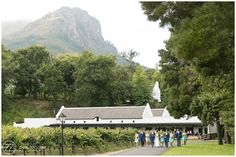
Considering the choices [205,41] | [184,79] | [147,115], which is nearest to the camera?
[205,41]

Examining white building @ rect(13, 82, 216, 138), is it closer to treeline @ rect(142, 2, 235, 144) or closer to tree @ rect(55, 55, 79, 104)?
tree @ rect(55, 55, 79, 104)

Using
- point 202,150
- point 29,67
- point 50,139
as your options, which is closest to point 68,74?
point 29,67

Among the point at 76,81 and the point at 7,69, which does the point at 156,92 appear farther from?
the point at 7,69

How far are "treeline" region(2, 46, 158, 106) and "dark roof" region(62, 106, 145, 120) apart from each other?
11.2 meters

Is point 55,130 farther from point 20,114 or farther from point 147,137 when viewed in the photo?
point 20,114

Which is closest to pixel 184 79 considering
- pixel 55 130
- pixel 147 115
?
pixel 55 130

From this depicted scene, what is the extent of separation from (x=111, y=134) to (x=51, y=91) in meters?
43.8

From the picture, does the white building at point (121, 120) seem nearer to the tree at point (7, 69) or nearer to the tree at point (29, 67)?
the tree at point (7, 69)

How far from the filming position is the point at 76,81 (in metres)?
73.4

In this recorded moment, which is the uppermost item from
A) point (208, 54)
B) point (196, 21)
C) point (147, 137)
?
point (196, 21)

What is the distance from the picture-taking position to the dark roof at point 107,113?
190 ft

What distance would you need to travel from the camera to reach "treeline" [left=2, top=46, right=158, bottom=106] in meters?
72.7

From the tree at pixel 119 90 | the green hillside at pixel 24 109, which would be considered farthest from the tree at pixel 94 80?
the green hillside at pixel 24 109

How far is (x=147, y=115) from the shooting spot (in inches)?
2317
